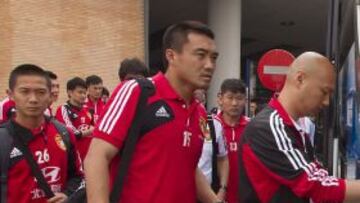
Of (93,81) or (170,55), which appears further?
(93,81)

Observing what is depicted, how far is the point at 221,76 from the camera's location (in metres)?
19.4

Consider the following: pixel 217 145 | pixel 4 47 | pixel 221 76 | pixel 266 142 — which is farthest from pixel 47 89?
pixel 221 76

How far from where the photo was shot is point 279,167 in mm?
3018

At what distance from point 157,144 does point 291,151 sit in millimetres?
652

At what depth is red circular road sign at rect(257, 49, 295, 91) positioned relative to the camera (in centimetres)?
921

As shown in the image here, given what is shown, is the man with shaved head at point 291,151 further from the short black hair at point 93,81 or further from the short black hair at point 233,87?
the short black hair at point 93,81

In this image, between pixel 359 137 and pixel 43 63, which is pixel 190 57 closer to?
pixel 359 137

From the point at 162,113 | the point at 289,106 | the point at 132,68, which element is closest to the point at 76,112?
the point at 132,68

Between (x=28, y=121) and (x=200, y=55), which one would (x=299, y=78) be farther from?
(x=28, y=121)

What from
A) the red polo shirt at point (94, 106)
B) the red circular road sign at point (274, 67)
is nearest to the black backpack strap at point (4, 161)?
the red polo shirt at point (94, 106)

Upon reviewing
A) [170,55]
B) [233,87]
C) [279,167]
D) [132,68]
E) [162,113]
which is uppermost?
[170,55]

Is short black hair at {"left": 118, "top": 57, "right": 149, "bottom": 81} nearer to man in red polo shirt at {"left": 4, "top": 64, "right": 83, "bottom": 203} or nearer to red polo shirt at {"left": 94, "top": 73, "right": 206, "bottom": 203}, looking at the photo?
man in red polo shirt at {"left": 4, "top": 64, "right": 83, "bottom": 203}

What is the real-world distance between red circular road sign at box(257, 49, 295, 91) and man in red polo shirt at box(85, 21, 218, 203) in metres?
5.97

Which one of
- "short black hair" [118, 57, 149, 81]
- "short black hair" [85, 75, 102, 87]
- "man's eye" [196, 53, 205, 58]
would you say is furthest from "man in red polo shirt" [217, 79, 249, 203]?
"short black hair" [85, 75, 102, 87]
